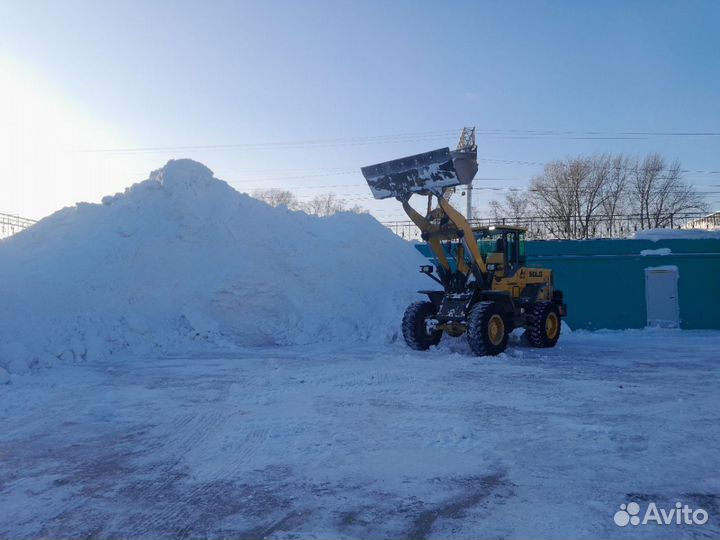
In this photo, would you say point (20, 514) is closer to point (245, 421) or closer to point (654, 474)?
point (245, 421)

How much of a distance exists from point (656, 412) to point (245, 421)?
4.90 meters

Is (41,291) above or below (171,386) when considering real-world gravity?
above

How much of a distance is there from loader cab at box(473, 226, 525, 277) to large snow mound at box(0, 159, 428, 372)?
3.21 metres

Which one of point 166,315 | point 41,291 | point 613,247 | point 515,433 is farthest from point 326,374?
point 613,247

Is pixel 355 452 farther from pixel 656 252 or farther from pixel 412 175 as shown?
pixel 656 252

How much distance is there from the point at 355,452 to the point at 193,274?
1202cm

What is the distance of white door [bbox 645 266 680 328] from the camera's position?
19109 millimetres

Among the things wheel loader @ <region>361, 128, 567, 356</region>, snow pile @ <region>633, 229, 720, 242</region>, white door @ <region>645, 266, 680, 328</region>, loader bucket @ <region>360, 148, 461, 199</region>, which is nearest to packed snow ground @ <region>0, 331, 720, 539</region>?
wheel loader @ <region>361, 128, 567, 356</region>

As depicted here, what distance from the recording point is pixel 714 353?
12.8 meters

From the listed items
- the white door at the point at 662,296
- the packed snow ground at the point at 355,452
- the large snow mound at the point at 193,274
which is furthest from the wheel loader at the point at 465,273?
the white door at the point at 662,296

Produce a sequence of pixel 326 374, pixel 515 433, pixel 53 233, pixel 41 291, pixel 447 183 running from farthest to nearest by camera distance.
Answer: pixel 53 233
pixel 41 291
pixel 447 183
pixel 326 374
pixel 515 433

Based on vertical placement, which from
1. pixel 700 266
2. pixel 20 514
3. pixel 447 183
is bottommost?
pixel 20 514

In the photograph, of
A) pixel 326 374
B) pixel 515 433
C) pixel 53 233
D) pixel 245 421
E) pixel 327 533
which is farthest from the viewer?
pixel 53 233

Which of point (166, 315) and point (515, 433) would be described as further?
point (166, 315)
